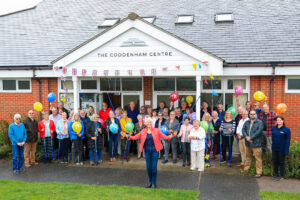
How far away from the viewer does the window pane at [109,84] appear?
34.6ft

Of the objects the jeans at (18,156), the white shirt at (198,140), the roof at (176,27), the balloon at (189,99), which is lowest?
the jeans at (18,156)

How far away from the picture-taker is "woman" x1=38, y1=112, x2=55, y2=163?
8.43 m

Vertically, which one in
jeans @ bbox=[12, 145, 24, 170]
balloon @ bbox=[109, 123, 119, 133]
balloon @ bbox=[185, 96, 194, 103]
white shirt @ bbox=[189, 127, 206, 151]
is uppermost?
balloon @ bbox=[185, 96, 194, 103]

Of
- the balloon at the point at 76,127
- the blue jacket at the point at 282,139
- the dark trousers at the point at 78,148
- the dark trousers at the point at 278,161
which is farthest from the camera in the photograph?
the dark trousers at the point at 78,148

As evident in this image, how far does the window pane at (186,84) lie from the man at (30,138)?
5.08 metres

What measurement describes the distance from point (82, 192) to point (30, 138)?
2.97m

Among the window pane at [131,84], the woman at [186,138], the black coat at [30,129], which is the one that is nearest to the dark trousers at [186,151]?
the woman at [186,138]

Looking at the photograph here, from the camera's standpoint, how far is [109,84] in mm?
10609

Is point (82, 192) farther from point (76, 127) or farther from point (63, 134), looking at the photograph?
point (63, 134)

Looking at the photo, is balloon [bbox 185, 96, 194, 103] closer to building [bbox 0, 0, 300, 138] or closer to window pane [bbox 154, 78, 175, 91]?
building [bbox 0, 0, 300, 138]

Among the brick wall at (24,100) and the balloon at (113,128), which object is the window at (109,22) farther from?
the balloon at (113,128)

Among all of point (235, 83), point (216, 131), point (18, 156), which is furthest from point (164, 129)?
point (18, 156)

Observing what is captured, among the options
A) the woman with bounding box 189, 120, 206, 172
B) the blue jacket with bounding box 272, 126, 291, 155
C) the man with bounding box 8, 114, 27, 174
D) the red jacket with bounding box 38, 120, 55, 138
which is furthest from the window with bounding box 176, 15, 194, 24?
the man with bounding box 8, 114, 27, 174

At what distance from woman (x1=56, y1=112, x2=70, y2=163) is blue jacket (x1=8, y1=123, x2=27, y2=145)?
999mm
